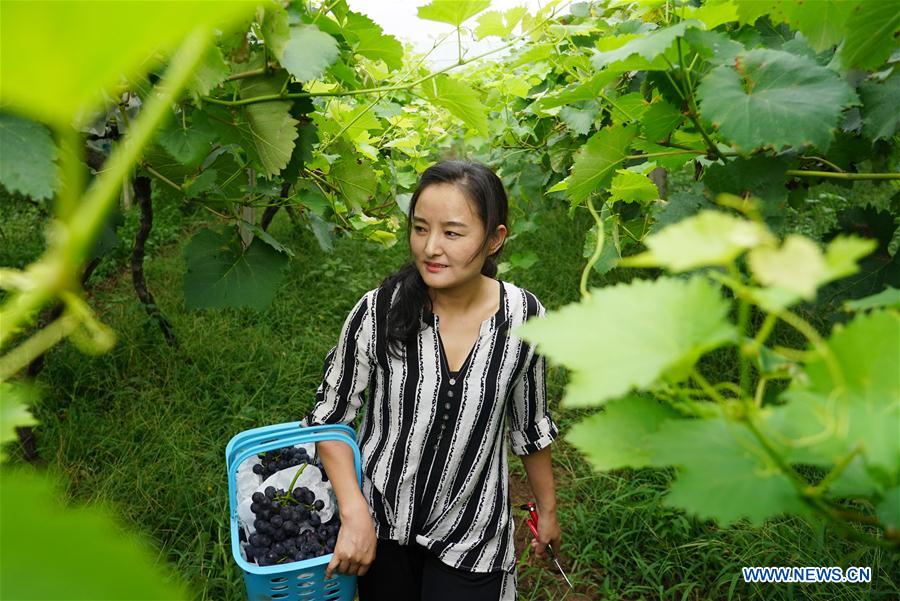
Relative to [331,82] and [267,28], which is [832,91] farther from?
[331,82]

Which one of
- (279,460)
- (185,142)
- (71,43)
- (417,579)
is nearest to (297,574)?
(417,579)

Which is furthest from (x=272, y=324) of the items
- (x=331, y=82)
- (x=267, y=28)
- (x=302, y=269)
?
(x=267, y=28)

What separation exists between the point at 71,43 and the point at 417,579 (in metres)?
1.67

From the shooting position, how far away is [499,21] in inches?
63.7

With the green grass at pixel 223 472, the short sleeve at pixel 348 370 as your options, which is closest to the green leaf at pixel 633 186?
the short sleeve at pixel 348 370

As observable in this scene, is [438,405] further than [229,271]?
No

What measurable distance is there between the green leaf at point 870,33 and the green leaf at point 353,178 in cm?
139

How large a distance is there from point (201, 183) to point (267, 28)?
1.79 feet

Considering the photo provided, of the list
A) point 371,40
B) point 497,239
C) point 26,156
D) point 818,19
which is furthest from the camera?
point 497,239

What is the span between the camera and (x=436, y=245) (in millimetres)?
1445

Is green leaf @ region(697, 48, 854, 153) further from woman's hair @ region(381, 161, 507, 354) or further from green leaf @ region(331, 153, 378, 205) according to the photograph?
green leaf @ region(331, 153, 378, 205)

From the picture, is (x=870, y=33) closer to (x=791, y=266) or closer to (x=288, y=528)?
(x=791, y=266)

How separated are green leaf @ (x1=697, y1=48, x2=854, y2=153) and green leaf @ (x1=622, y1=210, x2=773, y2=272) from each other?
0.56 metres

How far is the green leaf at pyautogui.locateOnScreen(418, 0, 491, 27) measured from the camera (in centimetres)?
127
